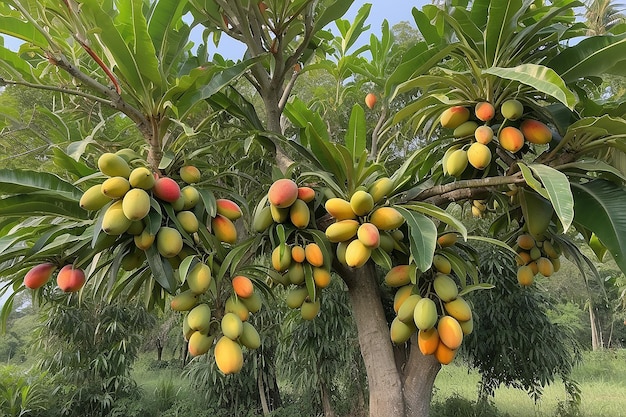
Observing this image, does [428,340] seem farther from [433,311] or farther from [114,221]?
[114,221]

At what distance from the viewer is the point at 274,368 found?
5445mm

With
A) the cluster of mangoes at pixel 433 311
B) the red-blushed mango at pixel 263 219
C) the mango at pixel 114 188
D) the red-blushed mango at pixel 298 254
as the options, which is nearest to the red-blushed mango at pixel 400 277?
the cluster of mangoes at pixel 433 311

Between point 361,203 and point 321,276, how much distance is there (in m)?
0.23

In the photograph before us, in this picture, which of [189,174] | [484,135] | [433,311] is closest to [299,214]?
[189,174]

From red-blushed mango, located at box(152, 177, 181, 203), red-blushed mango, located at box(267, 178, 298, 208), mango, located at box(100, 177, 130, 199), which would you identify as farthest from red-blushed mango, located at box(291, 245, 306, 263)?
mango, located at box(100, 177, 130, 199)

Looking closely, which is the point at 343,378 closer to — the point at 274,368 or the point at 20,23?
the point at 274,368

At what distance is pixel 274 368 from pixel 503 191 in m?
4.67

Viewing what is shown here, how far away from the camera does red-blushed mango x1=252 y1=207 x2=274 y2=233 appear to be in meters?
1.27

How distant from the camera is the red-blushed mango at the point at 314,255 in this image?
1.17 meters

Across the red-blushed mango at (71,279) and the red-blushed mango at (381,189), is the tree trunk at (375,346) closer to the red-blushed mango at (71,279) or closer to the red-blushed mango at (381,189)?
the red-blushed mango at (381,189)

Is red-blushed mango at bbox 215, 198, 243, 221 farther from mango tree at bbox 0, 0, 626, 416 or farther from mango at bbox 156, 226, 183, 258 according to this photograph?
mango at bbox 156, 226, 183, 258

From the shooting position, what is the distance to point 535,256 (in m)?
1.51

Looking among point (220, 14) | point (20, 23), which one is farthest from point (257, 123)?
point (20, 23)

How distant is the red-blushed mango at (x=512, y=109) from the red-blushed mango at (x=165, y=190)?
33.2 inches
